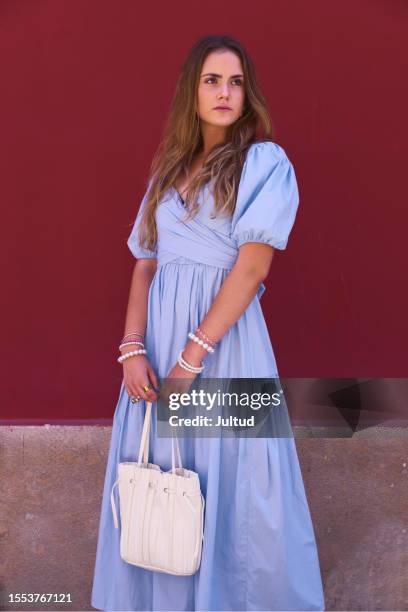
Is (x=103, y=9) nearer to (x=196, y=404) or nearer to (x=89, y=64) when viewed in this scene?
(x=89, y=64)

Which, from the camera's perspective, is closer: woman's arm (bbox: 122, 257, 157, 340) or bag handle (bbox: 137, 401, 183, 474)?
bag handle (bbox: 137, 401, 183, 474)

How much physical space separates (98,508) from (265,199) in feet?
5.40

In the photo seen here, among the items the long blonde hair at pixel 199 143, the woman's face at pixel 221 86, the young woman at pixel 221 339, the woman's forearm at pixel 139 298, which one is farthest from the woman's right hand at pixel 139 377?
the woman's face at pixel 221 86

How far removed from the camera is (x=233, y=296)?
2.46 m

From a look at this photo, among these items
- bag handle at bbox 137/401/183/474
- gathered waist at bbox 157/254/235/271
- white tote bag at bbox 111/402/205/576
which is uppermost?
gathered waist at bbox 157/254/235/271

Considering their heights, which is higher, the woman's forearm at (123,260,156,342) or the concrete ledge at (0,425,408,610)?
the woman's forearm at (123,260,156,342)

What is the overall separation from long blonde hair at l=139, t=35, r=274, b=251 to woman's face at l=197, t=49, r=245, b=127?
0.02 meters

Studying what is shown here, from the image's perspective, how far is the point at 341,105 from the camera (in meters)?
3.35

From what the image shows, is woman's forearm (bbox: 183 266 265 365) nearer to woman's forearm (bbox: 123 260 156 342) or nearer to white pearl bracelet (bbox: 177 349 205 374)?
white pearl bracelet (bbox: 177 349 205 374)

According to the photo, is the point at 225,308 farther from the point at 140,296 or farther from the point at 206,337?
the point at 140,296

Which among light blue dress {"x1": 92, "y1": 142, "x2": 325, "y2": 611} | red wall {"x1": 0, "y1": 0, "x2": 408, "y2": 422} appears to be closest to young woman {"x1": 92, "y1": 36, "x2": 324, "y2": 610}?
light blue dress {"x1": 92, "y1": 142, "x2": 325, "y2": 611}

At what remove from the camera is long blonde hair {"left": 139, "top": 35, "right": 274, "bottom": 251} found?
2553 mm

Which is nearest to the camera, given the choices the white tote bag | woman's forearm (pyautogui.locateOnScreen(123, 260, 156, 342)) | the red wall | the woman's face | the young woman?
the white tote bag

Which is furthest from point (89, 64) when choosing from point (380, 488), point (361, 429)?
point (380, 488)
